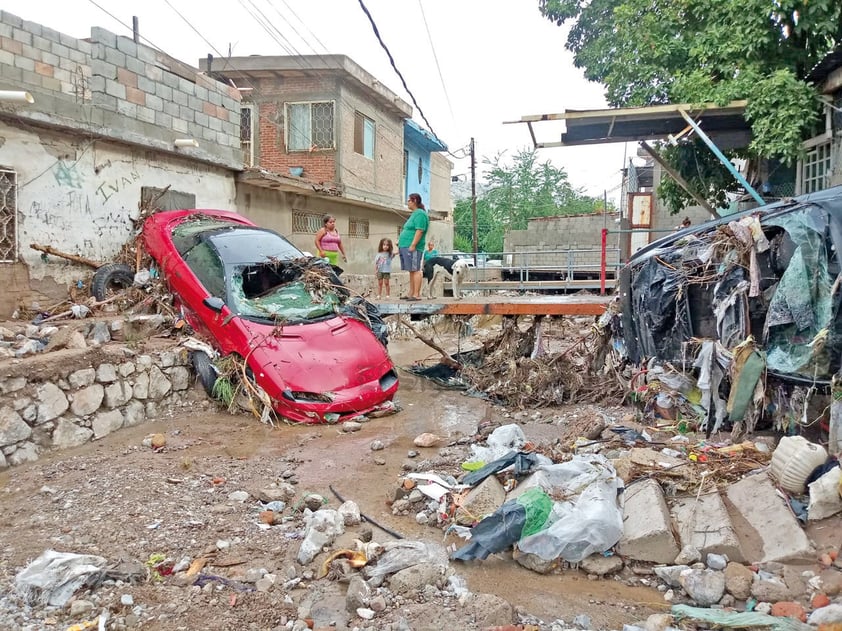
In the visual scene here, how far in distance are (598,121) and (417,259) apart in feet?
10.1

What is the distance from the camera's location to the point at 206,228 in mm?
7141

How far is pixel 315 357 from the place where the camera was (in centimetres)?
591

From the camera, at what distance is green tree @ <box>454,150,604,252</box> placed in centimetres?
3422

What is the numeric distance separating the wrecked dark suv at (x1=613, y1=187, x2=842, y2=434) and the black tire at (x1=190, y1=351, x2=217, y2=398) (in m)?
4.19

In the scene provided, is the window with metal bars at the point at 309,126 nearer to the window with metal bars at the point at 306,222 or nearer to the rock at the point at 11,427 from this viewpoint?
the window with metal bars at the point at 306,222

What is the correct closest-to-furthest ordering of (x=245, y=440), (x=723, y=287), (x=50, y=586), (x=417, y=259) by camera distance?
(x=50, y=586), (x=723, y=287), (x=245, y=440), (x=417, y=259)

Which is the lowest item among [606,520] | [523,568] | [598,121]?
[523,568]

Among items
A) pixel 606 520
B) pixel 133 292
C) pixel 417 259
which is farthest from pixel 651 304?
pixel 133 292

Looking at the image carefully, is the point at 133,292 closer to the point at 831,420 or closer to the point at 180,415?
the point at 180,415

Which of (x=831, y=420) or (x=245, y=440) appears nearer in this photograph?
(x=831, y=420)

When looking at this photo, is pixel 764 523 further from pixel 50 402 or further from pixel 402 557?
pixel 50 402

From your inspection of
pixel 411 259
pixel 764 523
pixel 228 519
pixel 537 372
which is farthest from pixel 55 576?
pixel 411 259

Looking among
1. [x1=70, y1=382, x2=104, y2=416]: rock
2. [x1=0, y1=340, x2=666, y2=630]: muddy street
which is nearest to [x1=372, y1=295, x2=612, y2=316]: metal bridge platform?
[x1=0, y1=340, x2=666, y2=630]: muddy street

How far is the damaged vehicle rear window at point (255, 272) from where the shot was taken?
6.36 metres
